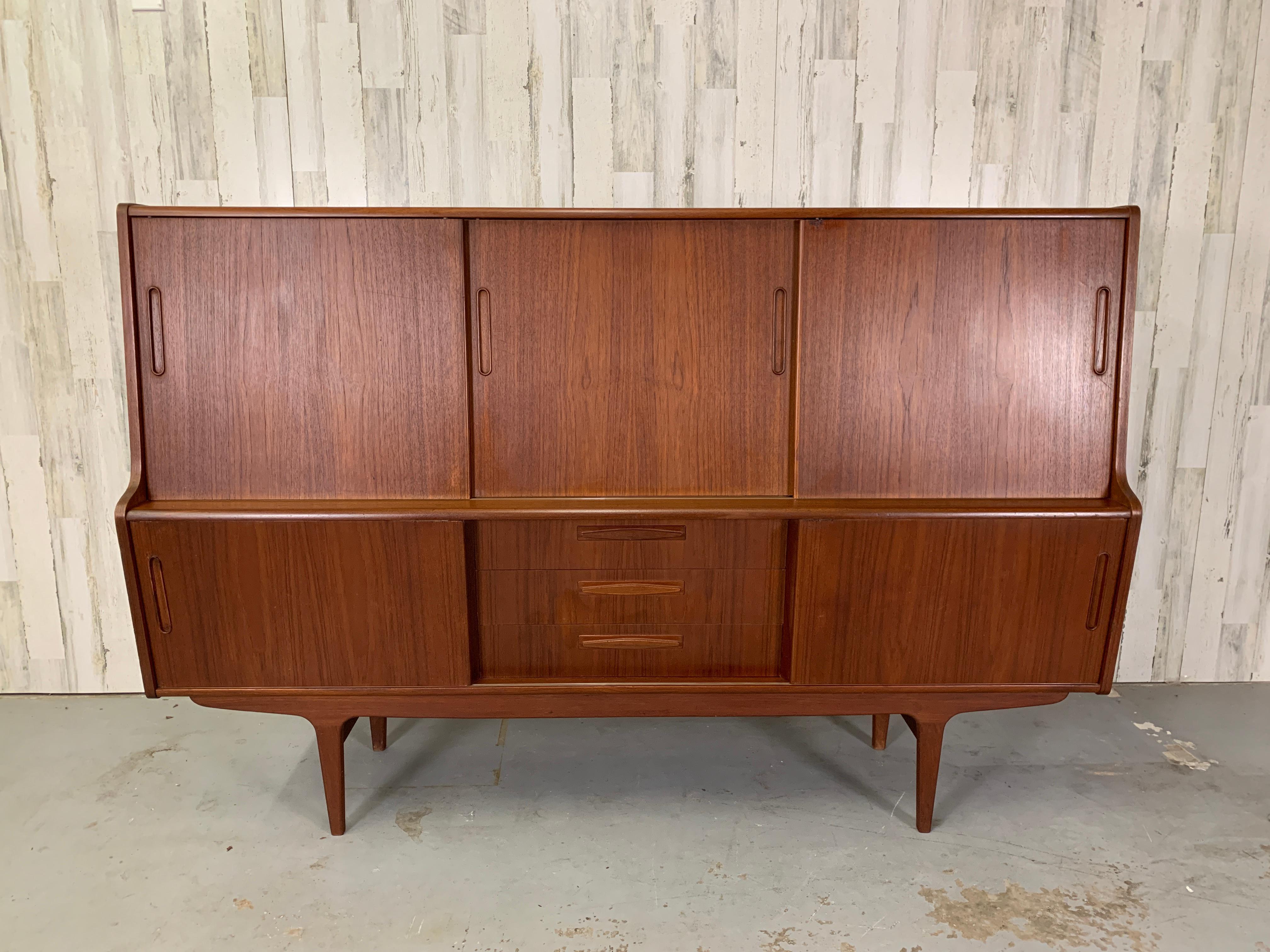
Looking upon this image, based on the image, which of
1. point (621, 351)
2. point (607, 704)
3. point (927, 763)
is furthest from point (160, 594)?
point (927, 763)

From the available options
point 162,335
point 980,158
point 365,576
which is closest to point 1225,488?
point 980,158

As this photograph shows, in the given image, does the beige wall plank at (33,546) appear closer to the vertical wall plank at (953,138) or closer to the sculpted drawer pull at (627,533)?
the sculpted drawer pull at (627,533)

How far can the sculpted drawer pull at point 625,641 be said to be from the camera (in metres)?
1.81

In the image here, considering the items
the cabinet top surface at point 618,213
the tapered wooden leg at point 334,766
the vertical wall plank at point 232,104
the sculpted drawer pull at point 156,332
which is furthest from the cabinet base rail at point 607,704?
the vertical wall plank at point 232,104

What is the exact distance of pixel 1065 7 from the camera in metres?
2.31

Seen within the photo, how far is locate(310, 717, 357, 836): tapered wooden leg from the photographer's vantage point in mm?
1852

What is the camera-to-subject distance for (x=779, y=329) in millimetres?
1735

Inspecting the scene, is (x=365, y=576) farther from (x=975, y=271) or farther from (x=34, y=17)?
(x=34, y=17)

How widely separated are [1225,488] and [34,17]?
3693 millimetres

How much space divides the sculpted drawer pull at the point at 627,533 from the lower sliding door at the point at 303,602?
262 mm

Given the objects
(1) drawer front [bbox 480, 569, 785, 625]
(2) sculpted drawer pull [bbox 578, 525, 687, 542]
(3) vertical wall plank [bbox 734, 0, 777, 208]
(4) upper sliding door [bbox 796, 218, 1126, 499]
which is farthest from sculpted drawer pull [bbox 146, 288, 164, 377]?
(3) vertical wall plank [bbox 734, 0, 777, 208]

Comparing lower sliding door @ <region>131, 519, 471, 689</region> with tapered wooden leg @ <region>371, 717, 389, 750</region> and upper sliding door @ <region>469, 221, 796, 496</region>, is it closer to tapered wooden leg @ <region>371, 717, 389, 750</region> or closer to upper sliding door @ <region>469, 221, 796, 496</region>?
upper sliding door @ <region>469, 221, 796, 496</region>

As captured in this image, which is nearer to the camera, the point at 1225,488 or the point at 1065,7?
the point at 1065,7

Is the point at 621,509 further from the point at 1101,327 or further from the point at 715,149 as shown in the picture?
the point at 715,149
